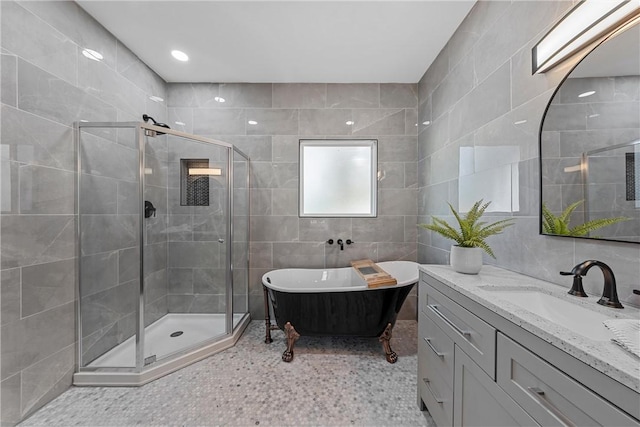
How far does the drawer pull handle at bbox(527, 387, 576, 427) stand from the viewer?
588 millimetres

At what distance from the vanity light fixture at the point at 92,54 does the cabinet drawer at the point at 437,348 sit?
2.98 m

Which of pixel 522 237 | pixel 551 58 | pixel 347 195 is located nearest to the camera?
pixel 551 58

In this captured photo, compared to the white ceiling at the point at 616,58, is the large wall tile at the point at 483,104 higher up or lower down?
higher up

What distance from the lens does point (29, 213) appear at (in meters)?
1.39

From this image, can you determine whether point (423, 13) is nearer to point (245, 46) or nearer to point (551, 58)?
point (551, 58)

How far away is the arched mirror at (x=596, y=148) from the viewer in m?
0.83

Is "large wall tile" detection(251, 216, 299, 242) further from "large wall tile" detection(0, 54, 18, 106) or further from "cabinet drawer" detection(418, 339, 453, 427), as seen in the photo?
"large wall tile" detection(0, 54, 18, 106)

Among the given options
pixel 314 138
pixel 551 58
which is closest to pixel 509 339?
pixel 551 58

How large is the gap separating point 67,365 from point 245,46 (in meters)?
2.80

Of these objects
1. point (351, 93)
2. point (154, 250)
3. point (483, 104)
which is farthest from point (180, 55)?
point (483, 104)

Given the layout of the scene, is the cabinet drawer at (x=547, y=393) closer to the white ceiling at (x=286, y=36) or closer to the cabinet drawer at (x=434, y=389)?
the cabinet drawer at (x=434, y=389)

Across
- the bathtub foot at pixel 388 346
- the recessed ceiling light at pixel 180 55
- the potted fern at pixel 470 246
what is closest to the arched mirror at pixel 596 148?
the potted fern at pixel 470 246

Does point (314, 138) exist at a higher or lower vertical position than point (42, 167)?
higher

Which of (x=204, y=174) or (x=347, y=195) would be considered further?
(x=347, y=195)
